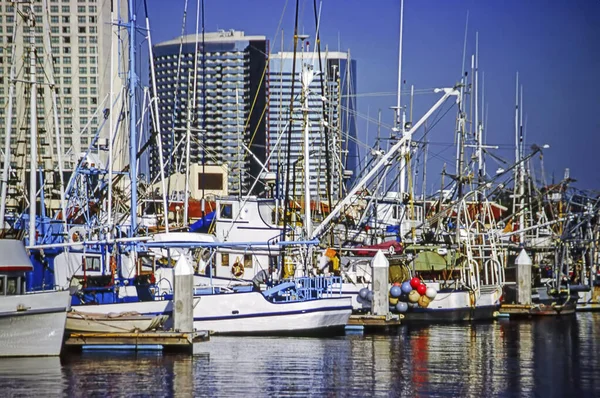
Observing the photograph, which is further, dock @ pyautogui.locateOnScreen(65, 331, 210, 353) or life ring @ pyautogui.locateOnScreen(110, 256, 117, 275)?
life ring @ pyautogui.locateOnScreen(110, 256, 117, 275)

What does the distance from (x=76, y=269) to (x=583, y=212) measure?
30514 millimetres

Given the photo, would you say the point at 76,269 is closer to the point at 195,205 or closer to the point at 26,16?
the point at 26,16

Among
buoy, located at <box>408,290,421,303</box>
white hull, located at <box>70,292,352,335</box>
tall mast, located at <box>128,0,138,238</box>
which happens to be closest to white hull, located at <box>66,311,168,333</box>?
white hull, located at <box>70,292,352,335</box>

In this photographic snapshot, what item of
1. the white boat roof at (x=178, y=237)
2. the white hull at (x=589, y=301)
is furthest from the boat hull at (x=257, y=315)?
the white hull at (x=589, y=301)

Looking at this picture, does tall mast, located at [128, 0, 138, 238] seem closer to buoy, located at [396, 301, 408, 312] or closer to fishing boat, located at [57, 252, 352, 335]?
fishing boat, located at [57, 252, 352, 335]

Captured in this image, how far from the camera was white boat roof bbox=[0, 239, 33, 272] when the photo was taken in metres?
36.8

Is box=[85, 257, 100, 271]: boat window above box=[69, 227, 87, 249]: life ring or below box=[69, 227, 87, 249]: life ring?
below

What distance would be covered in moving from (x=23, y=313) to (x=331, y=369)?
30.8 feet

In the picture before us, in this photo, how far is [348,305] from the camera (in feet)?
155

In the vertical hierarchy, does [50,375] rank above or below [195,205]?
below

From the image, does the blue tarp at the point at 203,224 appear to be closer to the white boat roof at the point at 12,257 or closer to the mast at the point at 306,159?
the mast at the point at 306,159

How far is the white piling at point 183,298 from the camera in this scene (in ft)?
128

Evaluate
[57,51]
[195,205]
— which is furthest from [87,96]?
[195,205]

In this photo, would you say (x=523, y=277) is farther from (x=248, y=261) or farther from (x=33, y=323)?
(x=33, y=323)
